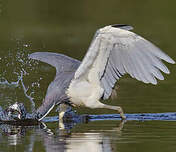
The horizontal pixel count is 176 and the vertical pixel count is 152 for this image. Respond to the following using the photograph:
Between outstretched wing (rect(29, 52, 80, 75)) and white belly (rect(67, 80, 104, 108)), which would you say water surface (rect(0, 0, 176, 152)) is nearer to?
white belly (rect(67, 80, 104, 108))

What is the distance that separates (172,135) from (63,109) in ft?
6.31

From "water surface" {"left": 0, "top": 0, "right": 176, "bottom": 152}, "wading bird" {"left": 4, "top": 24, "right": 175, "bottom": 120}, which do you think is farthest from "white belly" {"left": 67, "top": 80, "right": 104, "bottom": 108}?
"water surface" {"left": 0, "top": 0, "right": 176, "bottom": 152}

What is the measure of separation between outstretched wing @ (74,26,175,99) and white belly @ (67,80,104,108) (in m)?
0.09

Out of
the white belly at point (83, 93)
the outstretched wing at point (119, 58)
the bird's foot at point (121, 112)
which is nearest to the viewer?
the outstretched wing at point (119, 58)

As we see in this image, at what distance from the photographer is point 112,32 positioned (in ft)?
30.7

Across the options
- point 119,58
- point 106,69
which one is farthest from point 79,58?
point 119,58

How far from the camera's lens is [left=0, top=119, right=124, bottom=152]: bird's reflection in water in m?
8.17

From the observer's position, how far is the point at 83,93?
988 centimetres

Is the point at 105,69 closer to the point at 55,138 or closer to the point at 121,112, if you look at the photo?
the point at 121,112

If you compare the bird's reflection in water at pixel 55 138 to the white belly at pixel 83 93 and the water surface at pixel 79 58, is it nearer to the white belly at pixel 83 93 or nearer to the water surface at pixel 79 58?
the water surface at pixel 79 58

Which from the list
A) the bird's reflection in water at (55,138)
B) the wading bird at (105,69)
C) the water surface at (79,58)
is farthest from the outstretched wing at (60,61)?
the bird's reflection in water at (55,138)

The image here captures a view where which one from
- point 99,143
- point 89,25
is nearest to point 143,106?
point 99,143

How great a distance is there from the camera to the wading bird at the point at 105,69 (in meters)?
9.48

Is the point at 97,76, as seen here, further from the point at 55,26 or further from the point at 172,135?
the point at 55,26
